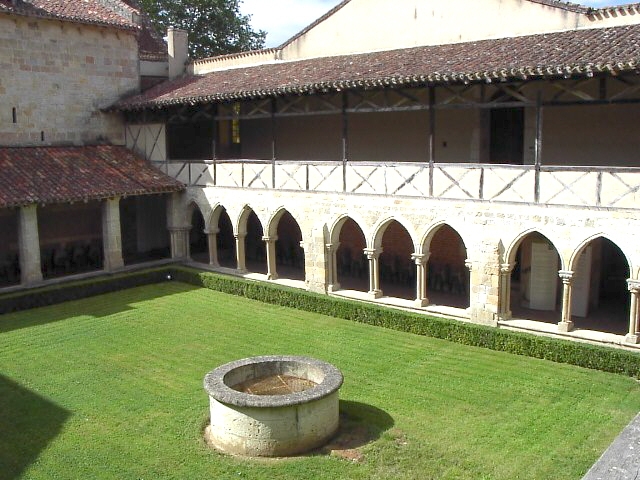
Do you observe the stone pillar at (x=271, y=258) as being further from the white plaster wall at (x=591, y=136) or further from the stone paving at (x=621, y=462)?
the stone paving at (x=621, y=462)

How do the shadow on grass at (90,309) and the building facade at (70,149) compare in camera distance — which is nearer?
the shadow on grass at (90,309)

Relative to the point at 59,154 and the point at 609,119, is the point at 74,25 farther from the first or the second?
the point at 609,119

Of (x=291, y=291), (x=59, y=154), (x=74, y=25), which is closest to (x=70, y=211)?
(x=59, y=154)

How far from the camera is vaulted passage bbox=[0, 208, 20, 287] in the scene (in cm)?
2255

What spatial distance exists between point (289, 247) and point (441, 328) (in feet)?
33.2

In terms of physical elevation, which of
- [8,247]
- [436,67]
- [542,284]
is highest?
[436,67]

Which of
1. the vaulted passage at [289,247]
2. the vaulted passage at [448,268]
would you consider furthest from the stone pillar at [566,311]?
the vaulted passage at [289,247]

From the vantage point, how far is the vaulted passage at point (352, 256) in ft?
74.5

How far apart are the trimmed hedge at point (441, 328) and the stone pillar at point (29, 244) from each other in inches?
197

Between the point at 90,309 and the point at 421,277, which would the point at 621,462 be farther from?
the point at 90,309

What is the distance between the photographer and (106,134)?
2509cm

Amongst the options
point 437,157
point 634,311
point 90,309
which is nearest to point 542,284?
point 634,311

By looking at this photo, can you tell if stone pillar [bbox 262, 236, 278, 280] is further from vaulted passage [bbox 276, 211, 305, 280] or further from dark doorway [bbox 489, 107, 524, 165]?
dark doorway [bbox 489, 107, 524, 165]

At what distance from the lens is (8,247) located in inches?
914
